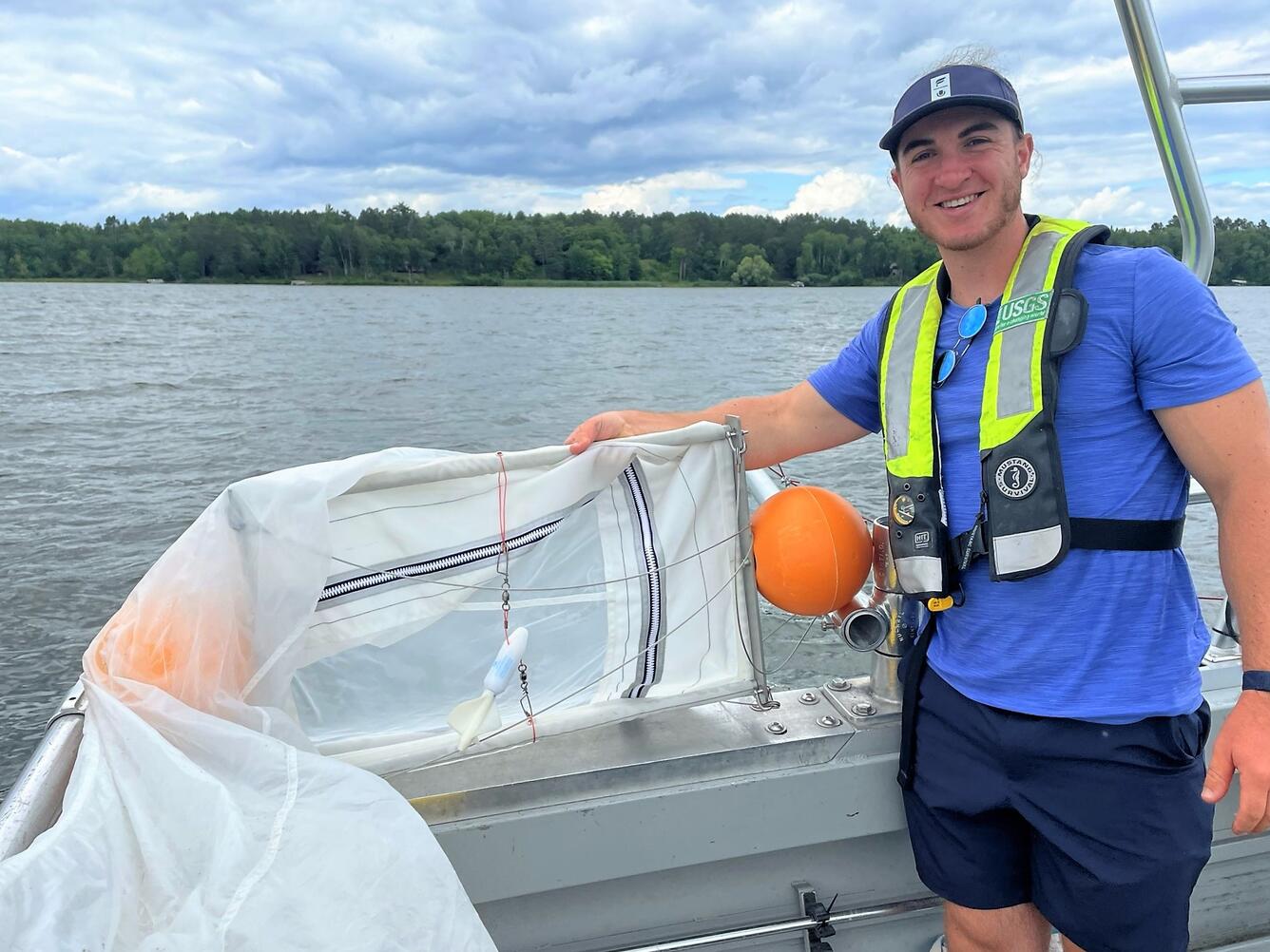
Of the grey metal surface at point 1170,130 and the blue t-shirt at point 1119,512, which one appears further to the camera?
the grey metal surface at point 1170,130

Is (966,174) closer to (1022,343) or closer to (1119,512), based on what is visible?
(1022,343)

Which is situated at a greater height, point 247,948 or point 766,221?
point 766,221

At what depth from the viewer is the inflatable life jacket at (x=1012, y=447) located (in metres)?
1.63

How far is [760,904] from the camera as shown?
2.03m

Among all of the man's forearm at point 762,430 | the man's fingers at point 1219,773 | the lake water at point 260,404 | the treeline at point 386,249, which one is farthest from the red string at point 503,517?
the treeline at point 386,249

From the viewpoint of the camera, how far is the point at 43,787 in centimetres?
142

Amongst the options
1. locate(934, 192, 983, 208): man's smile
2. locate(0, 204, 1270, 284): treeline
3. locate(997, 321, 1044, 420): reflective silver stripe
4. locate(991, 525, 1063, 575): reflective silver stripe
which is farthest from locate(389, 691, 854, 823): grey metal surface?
locate(0, 204, 1270, 284): treeline

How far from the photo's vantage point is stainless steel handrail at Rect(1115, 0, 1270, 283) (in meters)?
2.07

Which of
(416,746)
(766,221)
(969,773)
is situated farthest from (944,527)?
(766,221)

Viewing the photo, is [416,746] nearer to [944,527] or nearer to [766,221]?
[944,527]

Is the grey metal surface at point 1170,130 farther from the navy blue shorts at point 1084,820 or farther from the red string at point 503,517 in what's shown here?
the red string at point 503,517

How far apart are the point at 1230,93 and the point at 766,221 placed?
55.8 metres

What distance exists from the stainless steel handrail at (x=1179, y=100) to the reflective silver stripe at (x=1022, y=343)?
67 cm

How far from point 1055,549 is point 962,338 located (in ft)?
1.45
